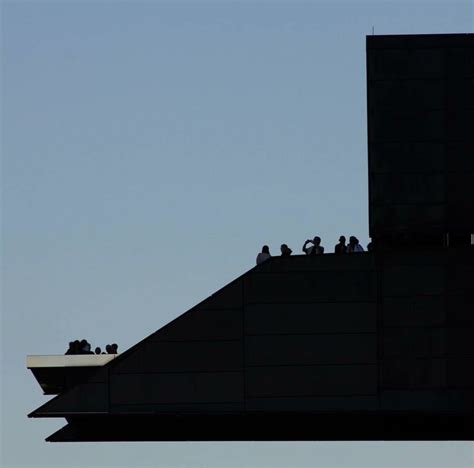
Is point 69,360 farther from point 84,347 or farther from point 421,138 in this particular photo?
point 421,138

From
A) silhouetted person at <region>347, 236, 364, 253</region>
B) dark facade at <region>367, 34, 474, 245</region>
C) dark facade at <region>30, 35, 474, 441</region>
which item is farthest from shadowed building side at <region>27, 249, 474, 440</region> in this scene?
dark facade at <region>367, 34, 474, 245</region>

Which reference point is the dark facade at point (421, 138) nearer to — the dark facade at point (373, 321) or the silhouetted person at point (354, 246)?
the dark facade at point (373, 321)

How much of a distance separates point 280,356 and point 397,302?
345 centimetres

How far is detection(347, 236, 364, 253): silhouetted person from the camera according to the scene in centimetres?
6656

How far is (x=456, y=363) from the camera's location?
65812mm

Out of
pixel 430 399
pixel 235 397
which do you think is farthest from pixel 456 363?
pixel 235 397

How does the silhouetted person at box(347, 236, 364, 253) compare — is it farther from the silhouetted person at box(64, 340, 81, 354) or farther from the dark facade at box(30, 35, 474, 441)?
the silhouetted person at box(64, 340, 81, 354)

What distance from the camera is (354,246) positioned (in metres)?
66.7

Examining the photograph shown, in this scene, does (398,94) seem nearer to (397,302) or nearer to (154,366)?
(397,302)

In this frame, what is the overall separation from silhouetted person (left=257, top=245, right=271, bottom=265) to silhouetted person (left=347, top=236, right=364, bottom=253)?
221 cm

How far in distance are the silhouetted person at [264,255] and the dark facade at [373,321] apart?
0.34 meters

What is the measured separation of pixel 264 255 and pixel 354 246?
8.15 ft

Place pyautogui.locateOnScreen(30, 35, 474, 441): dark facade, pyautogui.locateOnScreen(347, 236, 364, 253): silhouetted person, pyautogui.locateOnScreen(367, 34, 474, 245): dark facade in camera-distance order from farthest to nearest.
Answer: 1. pyautogui.locateOnScreen(347, 236, 364, 253): silhouetted person
2. pyautogui.locateOnScreen(367, 34, 474, 245): dark facade
3. pyautogui.locateOnScreen(30, 35, 474, 441): dark facade

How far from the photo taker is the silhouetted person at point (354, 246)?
66.6 metres
